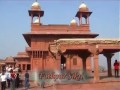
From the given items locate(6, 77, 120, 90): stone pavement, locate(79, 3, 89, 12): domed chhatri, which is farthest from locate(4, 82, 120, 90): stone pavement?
locate(79, 3, 89, 12): domed chhatri

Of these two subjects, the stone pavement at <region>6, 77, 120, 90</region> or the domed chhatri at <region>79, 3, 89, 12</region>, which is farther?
the domed chhatri at <region>79, 3, 89, 12</region>

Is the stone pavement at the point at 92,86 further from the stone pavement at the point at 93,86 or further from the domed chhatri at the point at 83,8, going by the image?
the domed chhatri at the point at 83,8

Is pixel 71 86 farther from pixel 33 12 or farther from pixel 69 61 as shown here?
pixel 33 12

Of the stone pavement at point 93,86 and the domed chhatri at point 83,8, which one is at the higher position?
the domed chhatri at point 83,8

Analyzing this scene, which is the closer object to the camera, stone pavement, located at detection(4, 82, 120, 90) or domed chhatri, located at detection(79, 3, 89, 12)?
stone pavement, located at detection(4, 82, 120, 90)

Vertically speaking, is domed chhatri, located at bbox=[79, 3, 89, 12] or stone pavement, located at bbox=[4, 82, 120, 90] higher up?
domed chhatri, located at bbox=[79, 3, 89, 12]

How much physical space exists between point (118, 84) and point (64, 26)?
71.5ft

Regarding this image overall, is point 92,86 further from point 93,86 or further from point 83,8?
point 83,8

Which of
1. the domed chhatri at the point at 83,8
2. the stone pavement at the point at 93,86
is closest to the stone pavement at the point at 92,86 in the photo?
the stone pavement at the point at 93,86

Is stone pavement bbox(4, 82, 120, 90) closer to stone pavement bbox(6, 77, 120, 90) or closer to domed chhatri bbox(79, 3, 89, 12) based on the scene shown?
stone pavement bbox(6, 77, 120, 90)

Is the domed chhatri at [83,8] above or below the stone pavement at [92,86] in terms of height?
above

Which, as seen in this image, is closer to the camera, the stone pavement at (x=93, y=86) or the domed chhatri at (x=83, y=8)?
the stone pavement at (x=93, y=86)

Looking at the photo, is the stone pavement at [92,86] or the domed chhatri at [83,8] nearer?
the stone pavement at [92,86]

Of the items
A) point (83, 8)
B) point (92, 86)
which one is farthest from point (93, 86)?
point (83, 8)
